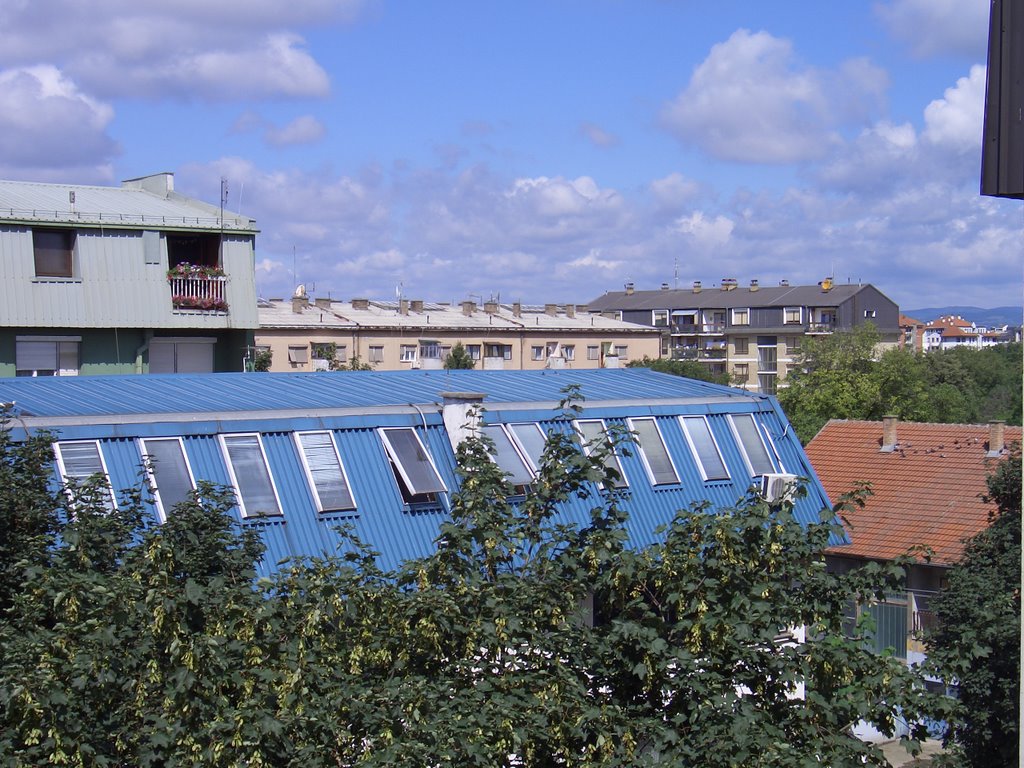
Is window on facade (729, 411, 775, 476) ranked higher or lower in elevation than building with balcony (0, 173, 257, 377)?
lower

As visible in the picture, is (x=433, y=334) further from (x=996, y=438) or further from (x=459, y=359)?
(x=996, y=438)

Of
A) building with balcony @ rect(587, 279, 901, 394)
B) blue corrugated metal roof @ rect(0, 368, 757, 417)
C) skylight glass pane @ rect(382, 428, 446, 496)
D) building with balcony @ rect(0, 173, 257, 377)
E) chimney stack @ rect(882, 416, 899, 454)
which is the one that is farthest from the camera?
building with balcony @ rect(587, 279, 901, 394)

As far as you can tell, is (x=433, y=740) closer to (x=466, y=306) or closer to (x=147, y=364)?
(x=147, y=364)

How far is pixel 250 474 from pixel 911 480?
78.8ft

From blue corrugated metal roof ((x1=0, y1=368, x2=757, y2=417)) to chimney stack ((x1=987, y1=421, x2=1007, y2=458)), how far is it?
1446 cm

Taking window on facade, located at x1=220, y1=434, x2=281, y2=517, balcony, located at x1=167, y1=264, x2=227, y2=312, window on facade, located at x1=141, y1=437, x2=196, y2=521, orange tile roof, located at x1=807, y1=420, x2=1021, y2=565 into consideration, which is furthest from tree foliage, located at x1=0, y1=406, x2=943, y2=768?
orange tile roof, located at x1=807, y1=420, x2=1021, y2=565

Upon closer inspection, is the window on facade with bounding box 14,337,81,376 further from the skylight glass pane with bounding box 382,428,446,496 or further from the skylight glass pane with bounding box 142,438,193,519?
the skylight glass pane with bounding box 142,438,193,519

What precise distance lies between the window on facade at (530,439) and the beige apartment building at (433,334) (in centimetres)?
4008

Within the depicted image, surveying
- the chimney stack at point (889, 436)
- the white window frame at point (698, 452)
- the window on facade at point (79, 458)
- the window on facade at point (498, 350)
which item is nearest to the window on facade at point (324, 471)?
the window on facade at point (79, 458)

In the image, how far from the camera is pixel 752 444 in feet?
63.4

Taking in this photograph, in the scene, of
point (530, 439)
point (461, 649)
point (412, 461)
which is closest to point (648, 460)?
point (530, 439)

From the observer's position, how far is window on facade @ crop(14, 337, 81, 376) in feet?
88.1

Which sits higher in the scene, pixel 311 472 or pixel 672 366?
pixel 311 472

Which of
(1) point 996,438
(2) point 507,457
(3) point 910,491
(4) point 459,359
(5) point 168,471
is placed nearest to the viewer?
(5) point 168,471
